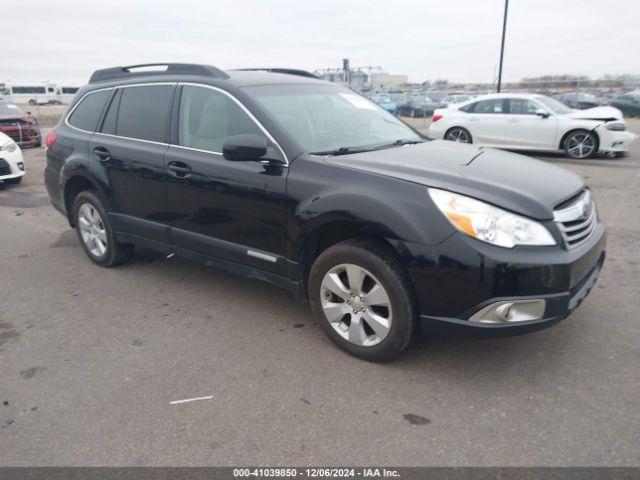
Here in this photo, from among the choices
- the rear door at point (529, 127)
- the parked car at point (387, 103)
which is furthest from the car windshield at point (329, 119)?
the parked car at point (387, 103)

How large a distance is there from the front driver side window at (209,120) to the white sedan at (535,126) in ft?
32.4

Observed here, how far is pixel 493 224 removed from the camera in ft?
8.96

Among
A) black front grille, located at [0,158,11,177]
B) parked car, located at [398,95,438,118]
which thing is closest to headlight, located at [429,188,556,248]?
black front grille, located at [0,158,11,177]

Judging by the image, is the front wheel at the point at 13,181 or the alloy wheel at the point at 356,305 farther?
the front wheel at the point at 13,181

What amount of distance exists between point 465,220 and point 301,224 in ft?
3.41

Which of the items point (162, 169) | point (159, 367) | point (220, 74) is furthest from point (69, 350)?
point (220, 74)

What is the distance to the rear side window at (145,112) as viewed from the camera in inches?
165

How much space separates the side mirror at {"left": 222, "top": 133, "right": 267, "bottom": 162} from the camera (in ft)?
10.8

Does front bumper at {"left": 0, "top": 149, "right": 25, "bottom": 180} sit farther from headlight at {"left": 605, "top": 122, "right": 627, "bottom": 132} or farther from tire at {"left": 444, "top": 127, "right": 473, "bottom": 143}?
headlight at {"left": 605, "top": 122, "right": 627, "bottom": 132}

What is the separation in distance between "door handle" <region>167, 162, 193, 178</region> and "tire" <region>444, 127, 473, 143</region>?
10.3 m

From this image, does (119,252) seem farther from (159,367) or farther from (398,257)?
(398,257)

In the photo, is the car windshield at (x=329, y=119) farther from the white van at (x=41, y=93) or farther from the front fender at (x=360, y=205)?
the white van at (x=41, y=93)

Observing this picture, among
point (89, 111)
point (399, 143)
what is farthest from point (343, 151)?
point (89, 111)

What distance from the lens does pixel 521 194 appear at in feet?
9.45
